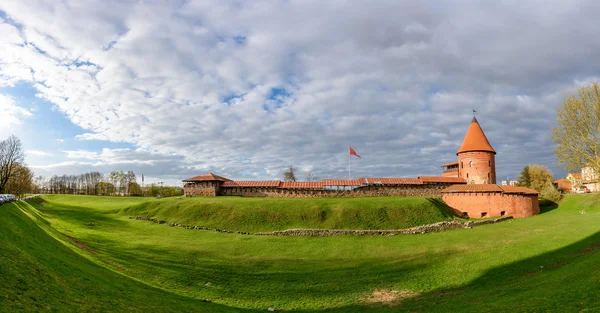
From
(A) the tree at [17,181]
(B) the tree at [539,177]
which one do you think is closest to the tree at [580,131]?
(B) the tree at [539,177]

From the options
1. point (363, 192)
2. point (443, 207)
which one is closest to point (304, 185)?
point (363, 192)

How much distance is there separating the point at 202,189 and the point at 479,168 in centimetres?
3779

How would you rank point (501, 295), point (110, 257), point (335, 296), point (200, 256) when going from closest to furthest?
point (501, 295) < point (335, 296) < point (110, 257) < point (200, 256)

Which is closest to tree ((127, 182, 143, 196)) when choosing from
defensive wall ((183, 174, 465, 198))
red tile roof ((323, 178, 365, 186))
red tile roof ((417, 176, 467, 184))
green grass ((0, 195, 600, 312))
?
defensive wall ((183, 174, 465, 198))

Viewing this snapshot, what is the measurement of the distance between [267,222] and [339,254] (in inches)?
400

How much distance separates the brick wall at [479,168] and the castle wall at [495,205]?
22.1ft

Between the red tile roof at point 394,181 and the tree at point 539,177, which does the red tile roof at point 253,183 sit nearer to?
the red tile roof at point 394,181

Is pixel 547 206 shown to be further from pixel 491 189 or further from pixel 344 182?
pixel 344 182

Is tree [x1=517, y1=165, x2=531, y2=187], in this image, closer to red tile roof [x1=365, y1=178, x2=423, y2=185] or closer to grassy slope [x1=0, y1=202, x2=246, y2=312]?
red tile roof [x1=365, y1=178, x2=423, y2=185]

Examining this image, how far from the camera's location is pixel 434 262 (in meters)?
18.8

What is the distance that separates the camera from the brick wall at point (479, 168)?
139 feet

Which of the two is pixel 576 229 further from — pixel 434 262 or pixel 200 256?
pixel 200 256

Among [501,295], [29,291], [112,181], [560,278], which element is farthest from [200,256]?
[112,181]

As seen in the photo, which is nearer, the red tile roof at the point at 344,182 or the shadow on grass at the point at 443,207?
the shadow on grass at the point at 443,207
